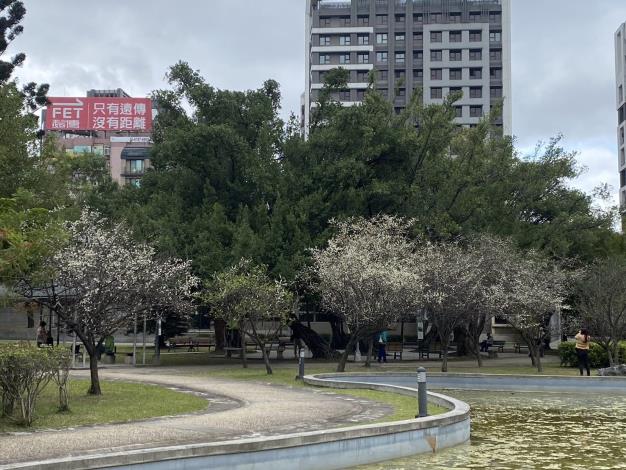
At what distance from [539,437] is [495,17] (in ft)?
317

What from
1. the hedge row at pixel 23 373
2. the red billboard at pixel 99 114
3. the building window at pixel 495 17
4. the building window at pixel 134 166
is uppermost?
the building window at pixel 495 17

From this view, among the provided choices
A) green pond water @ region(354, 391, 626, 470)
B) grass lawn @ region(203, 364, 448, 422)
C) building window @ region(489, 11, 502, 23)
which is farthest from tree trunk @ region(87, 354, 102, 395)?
building window @ region(489, 11, 502, 23)

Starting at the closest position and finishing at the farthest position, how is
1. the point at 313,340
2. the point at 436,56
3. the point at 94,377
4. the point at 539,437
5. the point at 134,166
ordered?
1. the point at 539,437
2. the point at 94,377
3. the point at 313,340
4. the point at 436,56
5. the point at 134,166

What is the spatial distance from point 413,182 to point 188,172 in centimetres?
1134

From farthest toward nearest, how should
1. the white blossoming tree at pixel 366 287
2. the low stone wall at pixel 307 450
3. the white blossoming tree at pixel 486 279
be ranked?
the white blossoming tree at pixel 486 279 → the white blossoming tree at pixel 366 287 → the low stone wall at pixel 307 450

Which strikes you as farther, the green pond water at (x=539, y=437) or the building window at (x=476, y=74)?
the building window at (x=476, y=74)

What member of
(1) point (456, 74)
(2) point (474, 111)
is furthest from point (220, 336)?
(1) point (456, 74)

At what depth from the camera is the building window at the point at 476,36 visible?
334 ft

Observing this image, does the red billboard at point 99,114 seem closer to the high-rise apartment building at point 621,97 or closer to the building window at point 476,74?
the building window at point 476,74

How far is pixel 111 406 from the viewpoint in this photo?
53.6ft

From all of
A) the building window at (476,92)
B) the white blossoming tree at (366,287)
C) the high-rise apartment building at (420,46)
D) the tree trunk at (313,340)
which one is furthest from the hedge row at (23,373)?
the building window at (476,92)

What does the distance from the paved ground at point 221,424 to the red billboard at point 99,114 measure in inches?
3006

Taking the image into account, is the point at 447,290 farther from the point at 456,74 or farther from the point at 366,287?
the point at 456,74

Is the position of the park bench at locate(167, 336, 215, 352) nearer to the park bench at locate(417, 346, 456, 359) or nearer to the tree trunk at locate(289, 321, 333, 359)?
the tree trunk at locate(289, 321, 333, 359)
